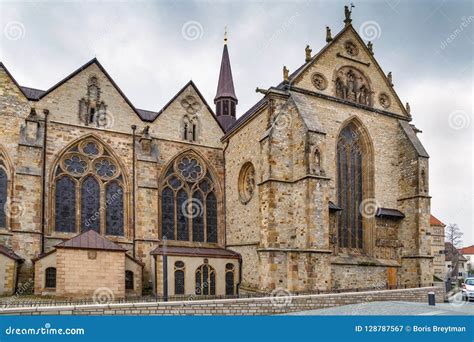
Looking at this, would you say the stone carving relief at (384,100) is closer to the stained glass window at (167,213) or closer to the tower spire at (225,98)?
the stained glass window at (167,213)

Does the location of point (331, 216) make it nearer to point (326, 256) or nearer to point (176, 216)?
point (326, 256)

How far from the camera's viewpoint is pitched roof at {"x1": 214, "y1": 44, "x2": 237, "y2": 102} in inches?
1515

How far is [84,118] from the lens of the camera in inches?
901

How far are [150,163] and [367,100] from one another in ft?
42.3

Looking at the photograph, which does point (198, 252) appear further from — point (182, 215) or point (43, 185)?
point (43, 185)

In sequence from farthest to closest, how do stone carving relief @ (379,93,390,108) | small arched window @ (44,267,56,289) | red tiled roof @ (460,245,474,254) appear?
1. red tiled roof @ (460,245,474,254)
2. stone carving relief @ (379,93,390,108)
3. small arched window @ (44,267,56,289)

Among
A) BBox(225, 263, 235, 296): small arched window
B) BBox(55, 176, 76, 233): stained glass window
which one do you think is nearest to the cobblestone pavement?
BBox(225, 263, 235, 296): small arched window

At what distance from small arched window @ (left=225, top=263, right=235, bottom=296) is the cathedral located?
0.17 ft

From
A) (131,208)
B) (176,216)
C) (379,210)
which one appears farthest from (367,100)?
(131,208)

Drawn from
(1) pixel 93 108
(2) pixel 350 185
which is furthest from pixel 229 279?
(1) pixel 93 108

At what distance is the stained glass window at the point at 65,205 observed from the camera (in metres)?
21.5

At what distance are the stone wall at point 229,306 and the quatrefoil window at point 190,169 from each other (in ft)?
40.3

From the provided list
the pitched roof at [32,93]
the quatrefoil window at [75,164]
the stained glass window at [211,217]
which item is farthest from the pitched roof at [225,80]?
the quatrefoil window at [75,164]

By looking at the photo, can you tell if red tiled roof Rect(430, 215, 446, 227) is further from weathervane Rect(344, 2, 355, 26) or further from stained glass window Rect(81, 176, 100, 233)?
stained glass window Rect(81, 176, 100, 233)
